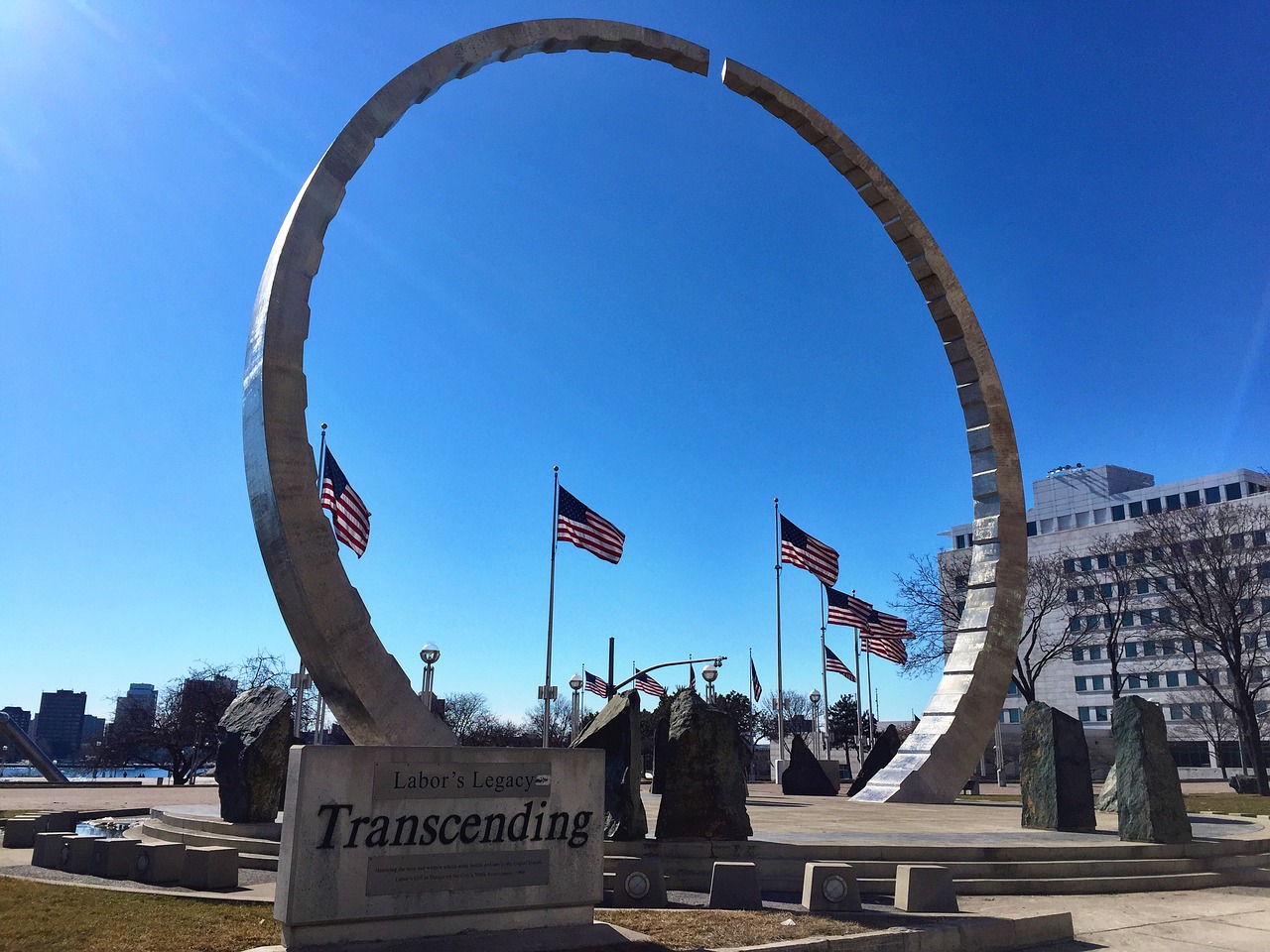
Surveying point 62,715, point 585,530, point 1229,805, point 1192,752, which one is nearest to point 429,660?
point 585,530

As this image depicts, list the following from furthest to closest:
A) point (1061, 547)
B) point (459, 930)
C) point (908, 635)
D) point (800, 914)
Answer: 1. point (1061, 547)
2. point (908, 635)
3. point (800, 914)
4. point (459, 930)

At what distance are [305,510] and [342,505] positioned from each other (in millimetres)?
7864

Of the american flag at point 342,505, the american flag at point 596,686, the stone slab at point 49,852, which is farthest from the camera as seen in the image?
the american flag at point 596,686

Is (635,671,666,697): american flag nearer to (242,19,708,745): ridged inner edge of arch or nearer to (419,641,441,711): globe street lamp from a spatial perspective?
(419,641,441,711): globe street lamp

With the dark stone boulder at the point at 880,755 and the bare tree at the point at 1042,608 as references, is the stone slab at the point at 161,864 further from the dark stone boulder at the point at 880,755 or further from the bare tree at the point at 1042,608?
the bare tree at the point at 1042,608

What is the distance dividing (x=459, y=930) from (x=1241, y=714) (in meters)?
38.0

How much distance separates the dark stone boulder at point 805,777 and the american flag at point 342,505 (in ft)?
53.7

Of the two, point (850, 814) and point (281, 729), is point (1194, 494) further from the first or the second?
point (281, 729)

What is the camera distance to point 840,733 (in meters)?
67.6

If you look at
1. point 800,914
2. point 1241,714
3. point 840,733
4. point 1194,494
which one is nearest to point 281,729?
point 800,914

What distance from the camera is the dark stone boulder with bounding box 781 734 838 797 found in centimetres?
2742

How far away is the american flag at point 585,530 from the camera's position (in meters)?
23.6

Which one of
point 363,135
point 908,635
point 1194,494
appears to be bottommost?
point 908,635

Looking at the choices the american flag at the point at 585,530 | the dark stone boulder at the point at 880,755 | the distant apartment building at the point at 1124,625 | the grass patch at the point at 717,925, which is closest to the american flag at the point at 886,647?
the dark stone boulder at the point at 880,755
